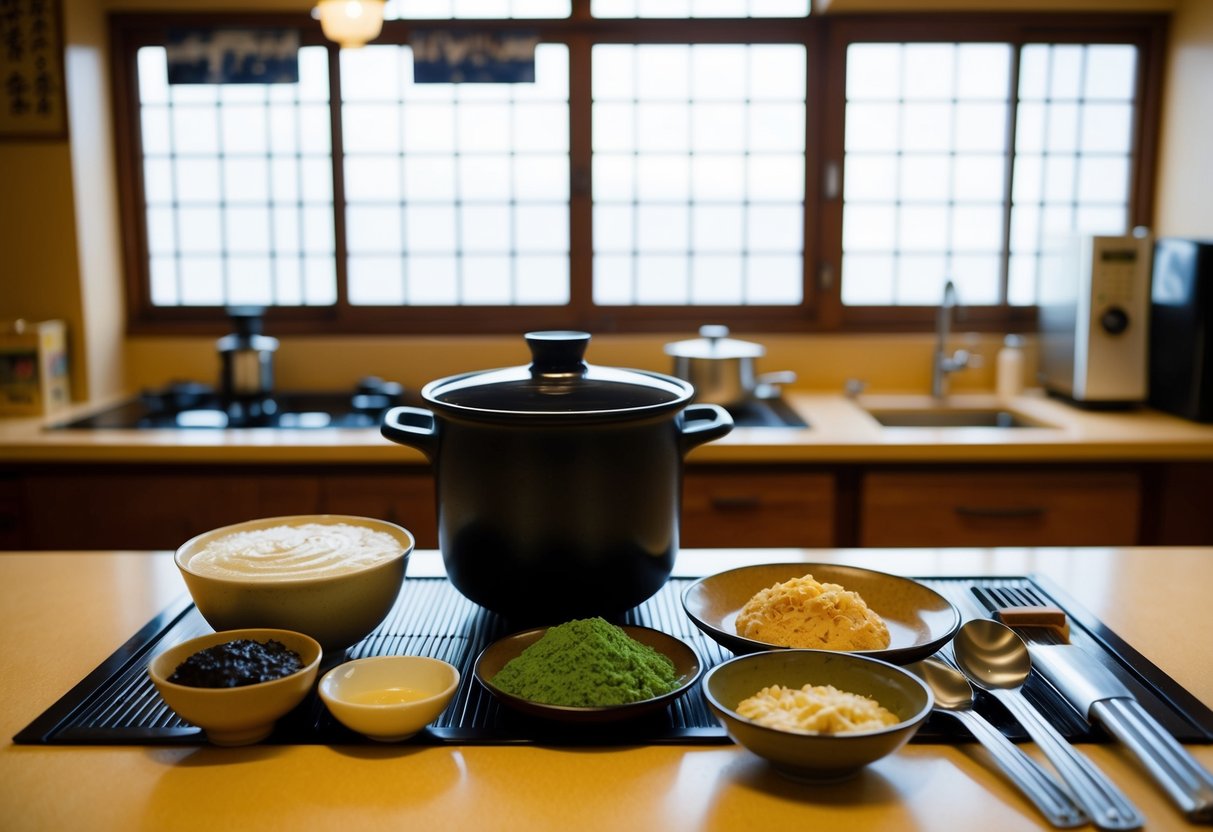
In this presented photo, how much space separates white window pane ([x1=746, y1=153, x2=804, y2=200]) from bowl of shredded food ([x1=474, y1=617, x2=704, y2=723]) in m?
2.46

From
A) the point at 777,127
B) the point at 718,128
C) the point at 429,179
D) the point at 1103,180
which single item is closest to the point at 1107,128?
the point at 1103,180

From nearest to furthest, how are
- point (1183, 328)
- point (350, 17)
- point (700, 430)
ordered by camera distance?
point (700, 430) → point (350, 17) → point (1183, 328)

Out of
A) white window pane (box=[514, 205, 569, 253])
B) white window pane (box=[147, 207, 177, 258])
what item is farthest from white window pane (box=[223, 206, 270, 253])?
white window pane (box=[514, 205, 569, 253])

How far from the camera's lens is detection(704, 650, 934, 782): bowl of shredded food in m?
0.94

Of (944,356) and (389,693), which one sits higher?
(944,356)

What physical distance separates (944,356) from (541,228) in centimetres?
130

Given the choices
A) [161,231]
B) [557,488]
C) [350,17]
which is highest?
[350,17]

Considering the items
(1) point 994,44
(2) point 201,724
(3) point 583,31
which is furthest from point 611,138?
(2) point 201,724

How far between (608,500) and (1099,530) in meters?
1.88

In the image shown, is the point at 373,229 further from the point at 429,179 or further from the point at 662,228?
the point at 662,228

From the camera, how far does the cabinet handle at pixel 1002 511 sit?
2645 mm

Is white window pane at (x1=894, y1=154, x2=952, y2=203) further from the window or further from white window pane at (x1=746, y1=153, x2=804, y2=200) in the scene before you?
white window pane at (x1=746, y1=153, x2=804, y2=200)

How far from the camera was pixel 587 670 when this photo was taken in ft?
3.52

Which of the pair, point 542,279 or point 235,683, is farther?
point 542,279
